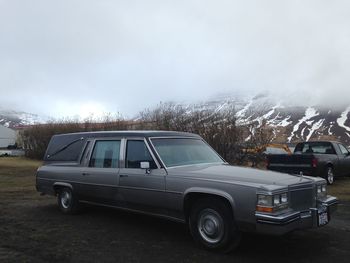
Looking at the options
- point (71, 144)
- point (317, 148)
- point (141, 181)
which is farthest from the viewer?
point (317, 148)

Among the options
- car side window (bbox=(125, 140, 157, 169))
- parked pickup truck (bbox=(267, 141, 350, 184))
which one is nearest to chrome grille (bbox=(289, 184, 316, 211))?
car side window (bbox=(125, 140, 157, 169))

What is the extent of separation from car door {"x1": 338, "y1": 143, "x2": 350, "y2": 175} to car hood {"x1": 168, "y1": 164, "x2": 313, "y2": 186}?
10.4m

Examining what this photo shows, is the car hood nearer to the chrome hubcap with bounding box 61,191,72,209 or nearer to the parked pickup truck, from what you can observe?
the chrome hubcap with bounding box 61,191,72,209

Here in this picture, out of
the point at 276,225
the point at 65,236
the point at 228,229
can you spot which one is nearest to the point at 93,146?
the point at 65,236

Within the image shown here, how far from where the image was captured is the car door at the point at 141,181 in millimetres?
7070

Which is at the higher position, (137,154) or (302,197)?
(137,154)

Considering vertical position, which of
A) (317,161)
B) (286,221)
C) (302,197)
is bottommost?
(286,221)

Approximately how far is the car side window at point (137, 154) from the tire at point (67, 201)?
1.75 metres

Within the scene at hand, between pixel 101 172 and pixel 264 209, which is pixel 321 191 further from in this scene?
pixel 101 172

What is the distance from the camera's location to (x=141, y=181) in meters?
7.34

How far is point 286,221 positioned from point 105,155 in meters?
3.84

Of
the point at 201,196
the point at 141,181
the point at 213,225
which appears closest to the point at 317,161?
the point at 141,181

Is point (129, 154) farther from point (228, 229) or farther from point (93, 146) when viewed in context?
point (228, 229)

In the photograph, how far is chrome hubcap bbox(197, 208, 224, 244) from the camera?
6.30 metres
